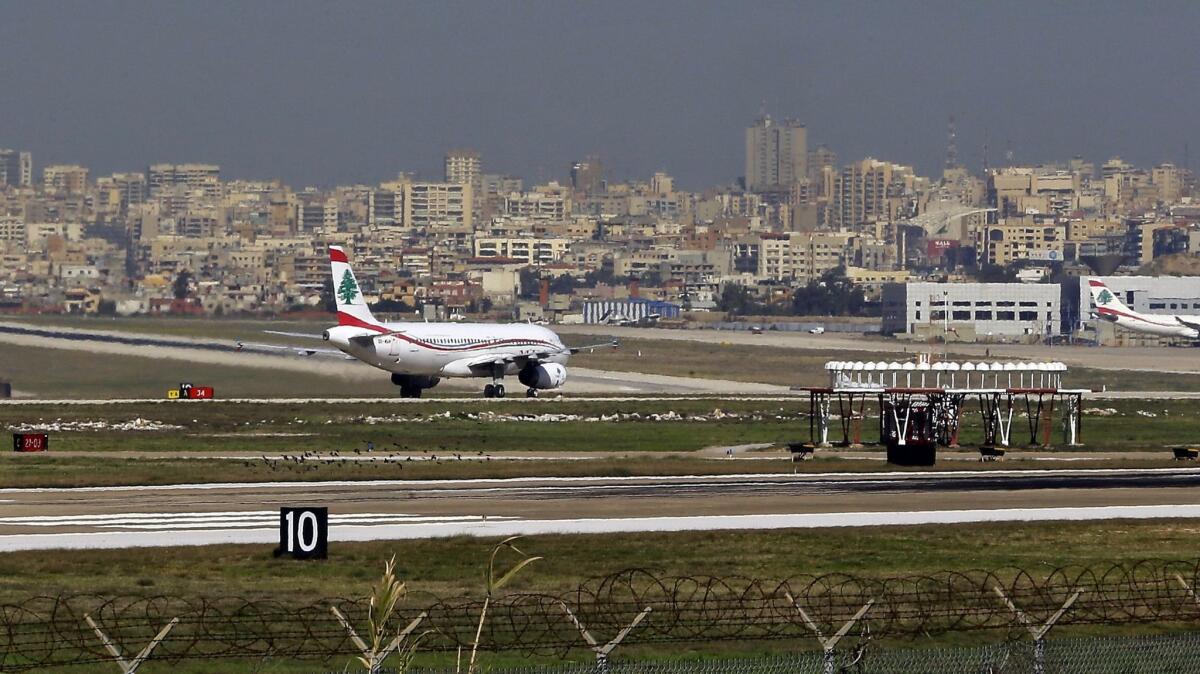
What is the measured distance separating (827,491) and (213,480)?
58.9ft

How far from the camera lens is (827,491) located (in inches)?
2143

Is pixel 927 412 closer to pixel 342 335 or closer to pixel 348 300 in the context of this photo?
pixel 342 335

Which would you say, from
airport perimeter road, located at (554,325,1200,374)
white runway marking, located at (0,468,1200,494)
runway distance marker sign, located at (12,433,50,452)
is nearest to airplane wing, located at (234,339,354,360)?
runway distance marker sign, located at (12,433,50,452)

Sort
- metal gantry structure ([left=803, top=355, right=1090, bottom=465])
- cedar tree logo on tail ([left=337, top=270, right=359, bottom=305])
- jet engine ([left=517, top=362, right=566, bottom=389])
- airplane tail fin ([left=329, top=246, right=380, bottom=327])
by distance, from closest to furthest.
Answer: metal gantry structure ([left=803, top=355, right=1090, bottom=465]) < airplane tail fin ([left=329, top=246, right=380, bottom=327]) < cedar tree logo on tail ([left=337, top=270, right=359, bottom=305]) < jet engine ([left=517, top=362, right=566, bottom=389])

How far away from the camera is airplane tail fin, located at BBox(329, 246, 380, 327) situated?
10225 centimetres

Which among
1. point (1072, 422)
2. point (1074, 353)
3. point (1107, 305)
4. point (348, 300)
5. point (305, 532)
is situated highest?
point (348, 300)

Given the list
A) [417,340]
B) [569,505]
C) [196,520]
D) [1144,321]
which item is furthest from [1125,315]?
[196,520]

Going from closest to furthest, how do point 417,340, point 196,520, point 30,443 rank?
point 196,520, point 30,443, point 417,340

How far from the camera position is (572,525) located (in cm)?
4434

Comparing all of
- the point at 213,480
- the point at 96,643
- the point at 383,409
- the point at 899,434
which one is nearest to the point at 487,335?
the point at 383,409

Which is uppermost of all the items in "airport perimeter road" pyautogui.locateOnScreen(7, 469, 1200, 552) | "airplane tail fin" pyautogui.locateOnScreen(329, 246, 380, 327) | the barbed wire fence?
"airplane tail fin" pyautogui.locateOnScreen(329, 246, 380, 327)

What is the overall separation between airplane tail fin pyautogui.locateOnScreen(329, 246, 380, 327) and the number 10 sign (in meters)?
64.2

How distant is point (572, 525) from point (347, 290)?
2366 inches

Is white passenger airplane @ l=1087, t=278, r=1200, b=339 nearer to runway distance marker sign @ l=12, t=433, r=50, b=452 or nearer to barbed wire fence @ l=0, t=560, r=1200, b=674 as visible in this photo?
runway distance marker sign @ l=12, t=433, r=50, b=452
